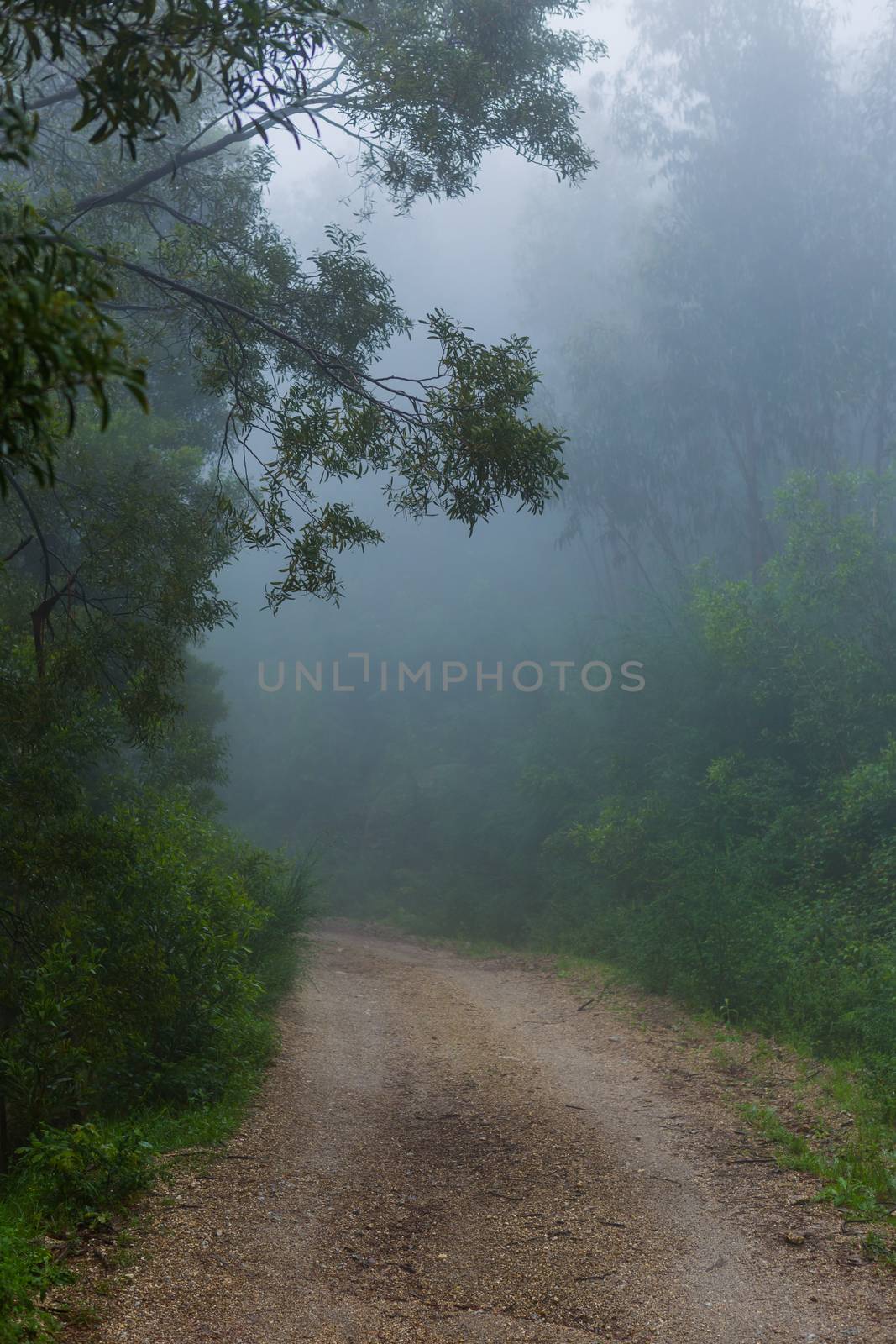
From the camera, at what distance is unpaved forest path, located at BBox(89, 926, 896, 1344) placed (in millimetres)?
3531

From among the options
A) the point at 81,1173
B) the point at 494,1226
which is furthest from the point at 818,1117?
the point at 81,1173

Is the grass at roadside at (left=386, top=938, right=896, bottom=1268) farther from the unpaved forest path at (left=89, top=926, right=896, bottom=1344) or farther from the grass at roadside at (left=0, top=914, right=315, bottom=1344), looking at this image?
the grass at roadside at (left=0, top=914, right=315, bottom=1344)

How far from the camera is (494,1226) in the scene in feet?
14.7

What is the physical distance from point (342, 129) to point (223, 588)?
35660 mm

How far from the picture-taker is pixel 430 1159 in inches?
215

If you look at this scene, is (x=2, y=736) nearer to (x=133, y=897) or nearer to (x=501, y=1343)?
(x=133, y=897)

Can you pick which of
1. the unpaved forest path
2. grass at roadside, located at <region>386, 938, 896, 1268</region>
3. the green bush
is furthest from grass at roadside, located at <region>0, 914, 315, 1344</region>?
grass at roadside, located at <region>386, 938, 896, 1268</region>

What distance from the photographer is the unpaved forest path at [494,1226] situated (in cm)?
353

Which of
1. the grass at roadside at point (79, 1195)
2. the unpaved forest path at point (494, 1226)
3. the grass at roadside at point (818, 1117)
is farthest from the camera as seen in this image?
the grass at roadside at point (818, 1117)

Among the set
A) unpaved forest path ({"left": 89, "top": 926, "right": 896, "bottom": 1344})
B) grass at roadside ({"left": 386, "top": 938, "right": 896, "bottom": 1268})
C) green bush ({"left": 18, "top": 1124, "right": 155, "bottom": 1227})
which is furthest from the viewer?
grass at roadside ({"left": 386, "top": 938, "right": 896, "bottom": 1268})

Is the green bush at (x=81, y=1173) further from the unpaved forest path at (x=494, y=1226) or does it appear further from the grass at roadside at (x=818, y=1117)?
the grass at roadside at (x=818, y=1117)

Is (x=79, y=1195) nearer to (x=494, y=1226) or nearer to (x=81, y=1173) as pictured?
(x=81, y=1173)

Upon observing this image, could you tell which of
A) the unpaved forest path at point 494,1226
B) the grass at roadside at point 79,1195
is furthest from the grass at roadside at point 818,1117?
the grass at roadside at point 79,1195

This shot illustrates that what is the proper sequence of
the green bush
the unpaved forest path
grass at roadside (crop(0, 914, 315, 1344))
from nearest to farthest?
grass at roadside (crop(0, 914, 315, 1344)), the unpaved forest path, the green bush
